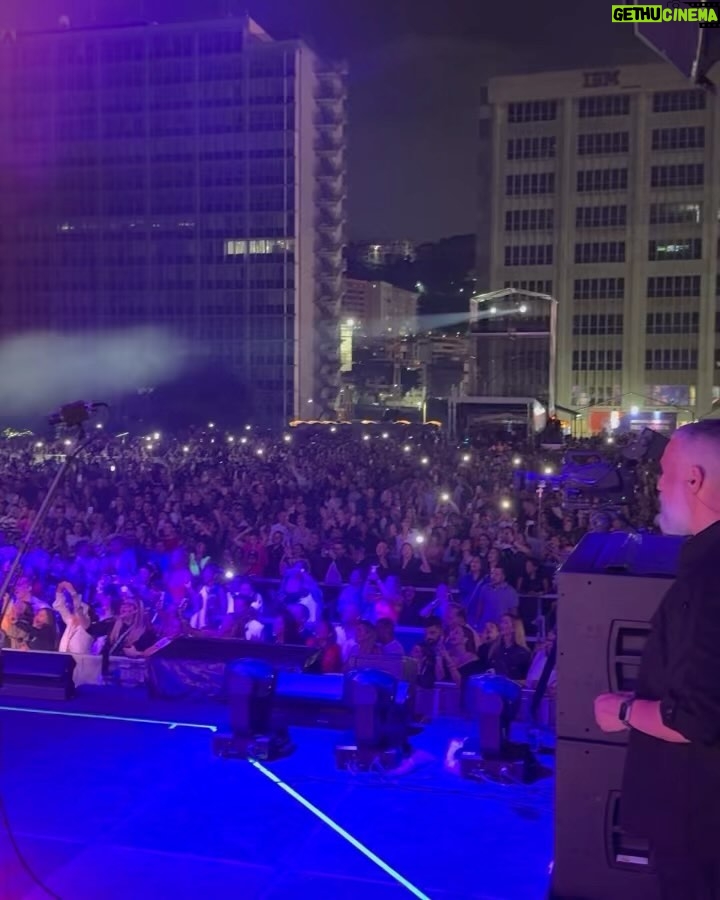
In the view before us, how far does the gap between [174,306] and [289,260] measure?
8.57 metres

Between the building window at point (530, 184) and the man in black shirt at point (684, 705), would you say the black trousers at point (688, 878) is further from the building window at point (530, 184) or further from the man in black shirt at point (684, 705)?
the building window at point (530, 184)

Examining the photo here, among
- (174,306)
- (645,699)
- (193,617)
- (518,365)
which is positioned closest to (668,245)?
(518,365)

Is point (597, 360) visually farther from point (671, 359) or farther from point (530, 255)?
point (530, 255)

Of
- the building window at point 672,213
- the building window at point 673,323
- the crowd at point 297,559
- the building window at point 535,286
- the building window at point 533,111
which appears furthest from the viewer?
the building window at point 535,286

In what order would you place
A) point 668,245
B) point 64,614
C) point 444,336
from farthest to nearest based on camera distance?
point 444,336, point 668,245, point 64,614

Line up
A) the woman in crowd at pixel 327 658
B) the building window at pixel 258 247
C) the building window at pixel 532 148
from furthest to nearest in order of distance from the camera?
the building window at pixel 258 247
the building window at pixel 532 148
the woman in crowd at pixel 327 658

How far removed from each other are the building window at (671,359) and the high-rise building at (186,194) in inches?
843

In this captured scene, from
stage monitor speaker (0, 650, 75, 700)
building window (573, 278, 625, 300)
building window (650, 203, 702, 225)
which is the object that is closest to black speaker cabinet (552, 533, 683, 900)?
stage monitor speaker (0, 650, 75, 700)

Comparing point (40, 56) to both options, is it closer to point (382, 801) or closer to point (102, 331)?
point (102, 331)

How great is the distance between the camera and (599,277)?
52.4m

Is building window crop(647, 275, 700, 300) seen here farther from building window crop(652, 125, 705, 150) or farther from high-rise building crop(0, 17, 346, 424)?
high-rise building crop(0, 17, 346, 424)

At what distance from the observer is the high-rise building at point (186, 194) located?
59344mm

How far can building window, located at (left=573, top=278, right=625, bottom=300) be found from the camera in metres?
52.2

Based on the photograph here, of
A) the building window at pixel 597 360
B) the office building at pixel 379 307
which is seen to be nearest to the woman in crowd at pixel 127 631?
the building window at pixel 597 360
